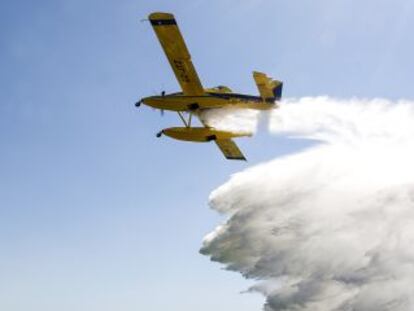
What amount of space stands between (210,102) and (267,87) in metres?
3.42

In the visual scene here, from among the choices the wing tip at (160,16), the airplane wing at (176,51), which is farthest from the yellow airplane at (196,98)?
the wing tip at (160,16)

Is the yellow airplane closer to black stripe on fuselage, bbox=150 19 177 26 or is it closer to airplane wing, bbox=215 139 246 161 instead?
black stripe on fuselage, bbox=150 19 177 26

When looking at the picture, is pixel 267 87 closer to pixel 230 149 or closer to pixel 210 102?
pixel 210 102

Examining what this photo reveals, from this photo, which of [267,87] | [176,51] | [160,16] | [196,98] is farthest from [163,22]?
[267,87]

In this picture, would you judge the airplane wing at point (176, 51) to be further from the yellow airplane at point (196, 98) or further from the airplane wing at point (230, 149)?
the airplane wing at point (230, 149)

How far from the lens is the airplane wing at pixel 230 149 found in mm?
43812

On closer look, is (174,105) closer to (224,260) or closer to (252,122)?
(252,122)

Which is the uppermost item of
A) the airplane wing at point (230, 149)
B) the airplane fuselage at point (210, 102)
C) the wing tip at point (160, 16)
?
the wing tip at point (160, 16)

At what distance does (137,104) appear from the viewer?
39.7m

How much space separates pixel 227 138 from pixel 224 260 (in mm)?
10515

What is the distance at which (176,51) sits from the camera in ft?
120

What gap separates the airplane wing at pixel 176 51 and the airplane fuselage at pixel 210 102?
436 millimetres

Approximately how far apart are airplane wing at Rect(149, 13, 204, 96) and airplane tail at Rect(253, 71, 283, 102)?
332cm

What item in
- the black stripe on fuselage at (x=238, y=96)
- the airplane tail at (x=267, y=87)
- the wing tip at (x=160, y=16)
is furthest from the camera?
the black stripe on fuselage at (x=238, y=96)
